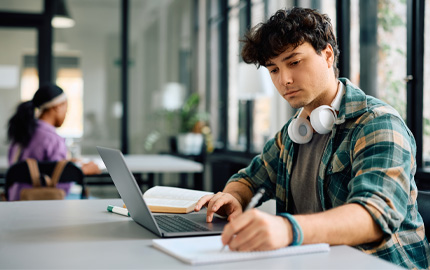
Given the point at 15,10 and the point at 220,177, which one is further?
the point at 15,10

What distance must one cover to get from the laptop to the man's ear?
0.61 m

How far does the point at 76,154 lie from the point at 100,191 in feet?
9.53

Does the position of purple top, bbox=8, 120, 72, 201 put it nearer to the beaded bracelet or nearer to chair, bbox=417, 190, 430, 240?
chair, bbox=417, 190, 430, 240

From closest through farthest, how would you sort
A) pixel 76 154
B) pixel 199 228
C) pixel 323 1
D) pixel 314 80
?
pixel 199 228 < pixel 314 80 < pixel 76 154 < pixel 323 1

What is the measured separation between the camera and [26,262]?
938mm

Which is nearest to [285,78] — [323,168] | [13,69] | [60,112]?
[323,168]

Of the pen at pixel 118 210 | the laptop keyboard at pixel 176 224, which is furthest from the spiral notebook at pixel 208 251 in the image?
the pen at pixel 118 210

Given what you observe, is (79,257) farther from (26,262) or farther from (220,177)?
(220,177)

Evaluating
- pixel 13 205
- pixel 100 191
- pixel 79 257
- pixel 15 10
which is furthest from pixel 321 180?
A: pixel 15 10

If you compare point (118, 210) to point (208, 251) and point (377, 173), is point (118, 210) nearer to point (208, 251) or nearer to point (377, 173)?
point (208, 251)

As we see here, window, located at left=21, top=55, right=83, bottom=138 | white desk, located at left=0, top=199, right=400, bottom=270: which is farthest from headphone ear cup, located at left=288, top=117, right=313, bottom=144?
window, located at left=21, top=55, right=83, bottom=138

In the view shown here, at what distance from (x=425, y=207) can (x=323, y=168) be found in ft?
1.09

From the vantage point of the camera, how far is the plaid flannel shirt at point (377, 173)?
1082 mm

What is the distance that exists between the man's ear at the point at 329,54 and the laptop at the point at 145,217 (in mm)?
606
